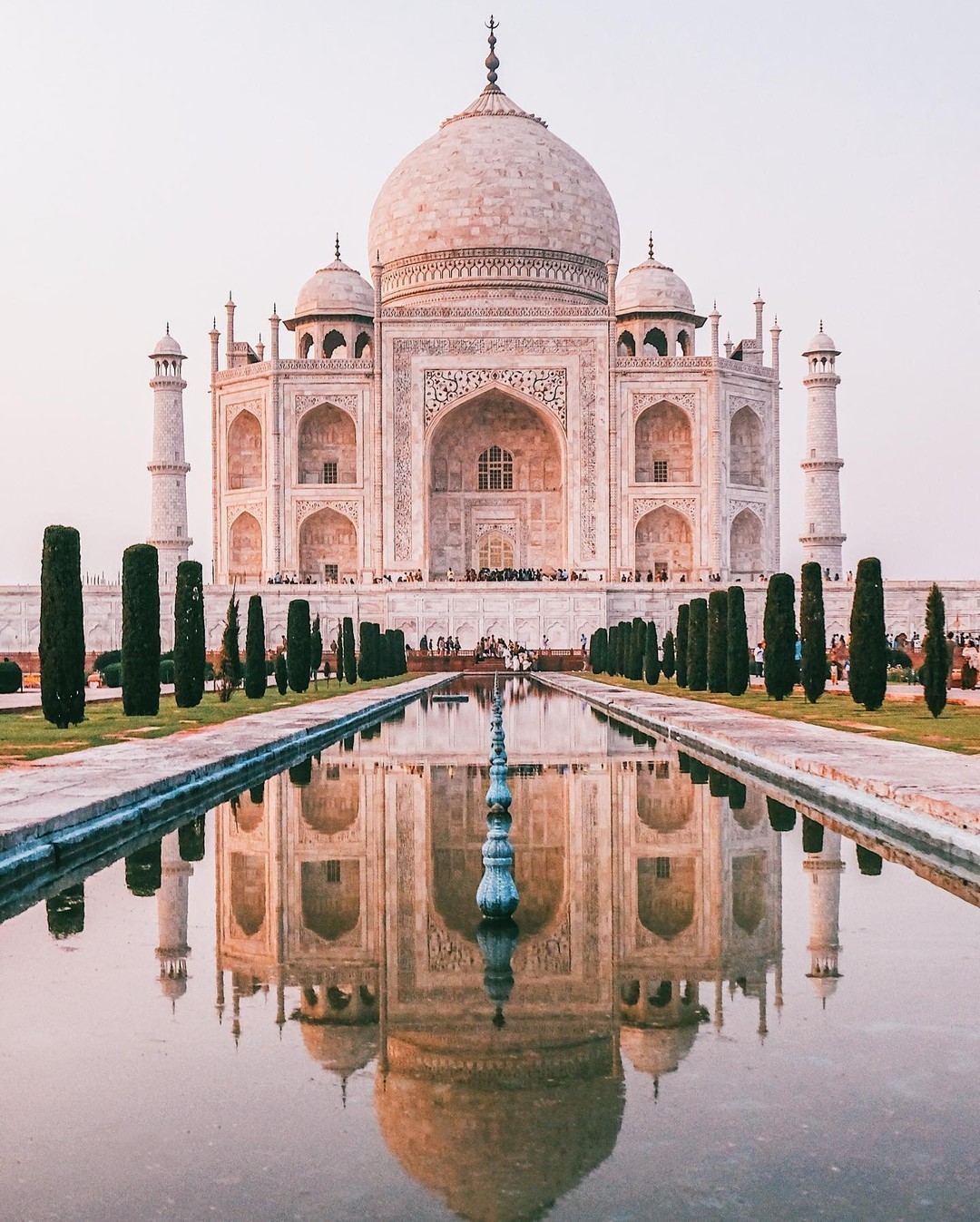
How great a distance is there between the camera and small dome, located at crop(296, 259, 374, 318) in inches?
1348

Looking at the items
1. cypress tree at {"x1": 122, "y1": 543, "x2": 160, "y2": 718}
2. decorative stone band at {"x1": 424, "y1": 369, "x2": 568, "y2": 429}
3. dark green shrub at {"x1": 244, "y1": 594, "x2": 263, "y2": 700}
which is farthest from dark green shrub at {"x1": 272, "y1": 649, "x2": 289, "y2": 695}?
decorative stone band at {"x1": 424, "y1": 369, "x2": 568, "y2": 429}

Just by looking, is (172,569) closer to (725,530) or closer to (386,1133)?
(725,530)

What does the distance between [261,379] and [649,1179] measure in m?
30.5

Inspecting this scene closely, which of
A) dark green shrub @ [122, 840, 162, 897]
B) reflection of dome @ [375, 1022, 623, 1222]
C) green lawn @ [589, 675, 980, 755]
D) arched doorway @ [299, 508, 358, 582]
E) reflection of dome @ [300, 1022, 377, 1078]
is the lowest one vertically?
green lawn @ [589, 675, 980, 755]

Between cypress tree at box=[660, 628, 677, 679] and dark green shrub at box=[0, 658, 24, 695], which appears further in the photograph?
cypress tree at box=[660, 628, 677, 679]

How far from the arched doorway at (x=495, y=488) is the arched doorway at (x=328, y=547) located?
6.46ft

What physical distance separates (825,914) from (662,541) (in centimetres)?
2884

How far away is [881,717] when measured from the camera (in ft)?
37.2

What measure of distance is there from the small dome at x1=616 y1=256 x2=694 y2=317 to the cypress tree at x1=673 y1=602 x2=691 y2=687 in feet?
54.9

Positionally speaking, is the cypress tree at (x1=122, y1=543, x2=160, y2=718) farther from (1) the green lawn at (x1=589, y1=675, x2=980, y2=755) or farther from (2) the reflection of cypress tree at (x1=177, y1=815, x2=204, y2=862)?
(2) the reflection of cypress tree at (x1=177, y1=815, x2=204, y2=862)

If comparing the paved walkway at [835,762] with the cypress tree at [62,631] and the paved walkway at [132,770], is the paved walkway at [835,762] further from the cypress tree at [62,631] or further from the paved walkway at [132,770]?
the cypress tree at [62,631]

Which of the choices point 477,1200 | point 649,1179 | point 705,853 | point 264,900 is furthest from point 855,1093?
point 705,853

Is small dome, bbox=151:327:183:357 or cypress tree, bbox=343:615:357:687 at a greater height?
small dome, bbox=151:327:183:357

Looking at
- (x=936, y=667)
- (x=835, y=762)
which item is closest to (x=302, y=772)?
(x=835, y=762)
